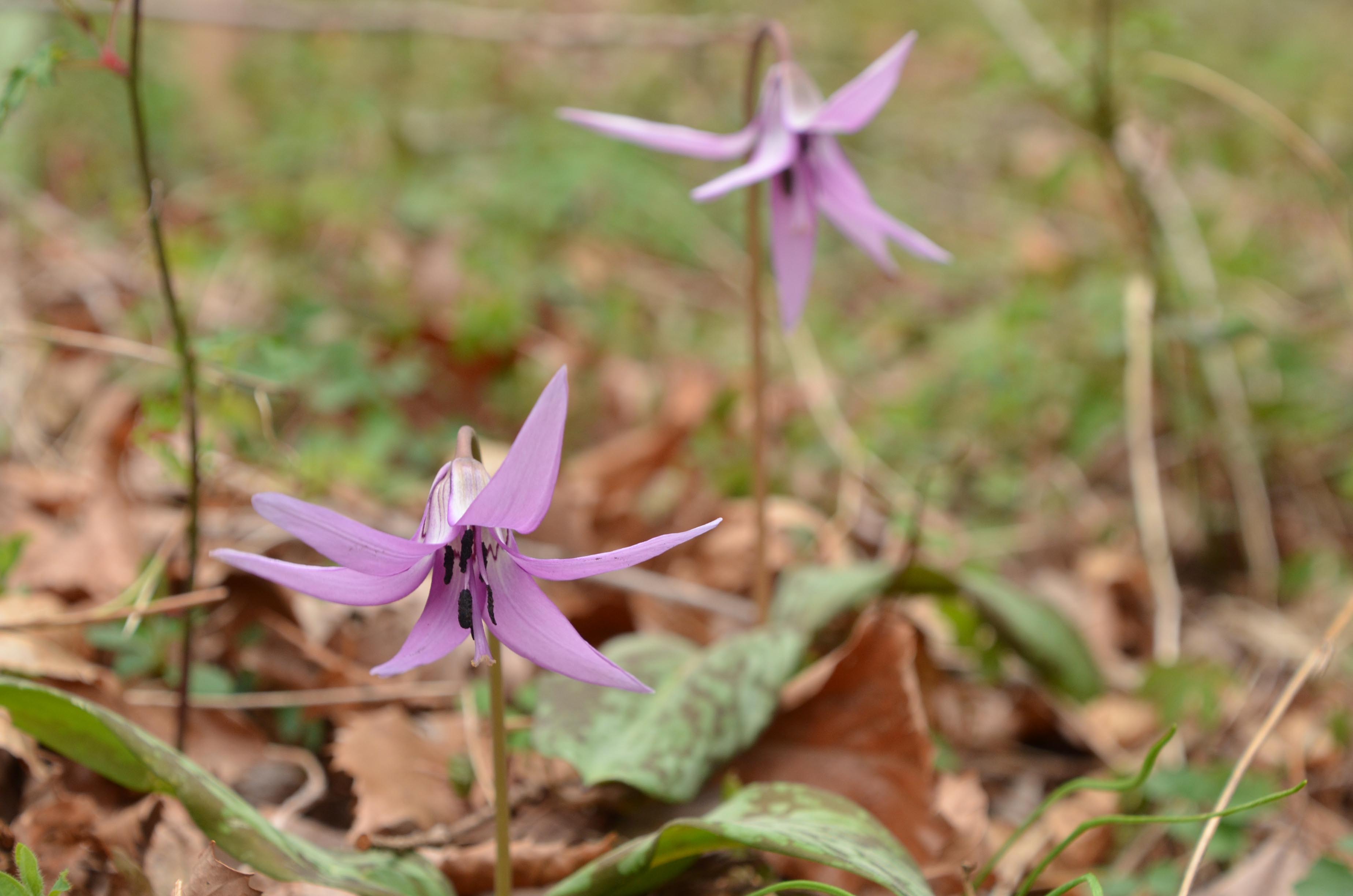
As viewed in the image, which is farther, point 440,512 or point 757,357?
point 757,357

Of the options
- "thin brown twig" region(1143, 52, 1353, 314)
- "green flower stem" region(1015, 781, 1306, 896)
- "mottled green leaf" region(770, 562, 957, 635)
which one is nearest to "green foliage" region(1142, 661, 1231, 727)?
"mottled green leaf" region(770, 562, 957, 635)

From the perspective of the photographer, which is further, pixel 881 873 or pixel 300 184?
pixel 300 184

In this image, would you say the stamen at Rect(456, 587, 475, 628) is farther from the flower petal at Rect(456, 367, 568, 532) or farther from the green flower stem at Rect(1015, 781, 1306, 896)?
the green flower stem at Rect(1015, 781, 1306, 896)

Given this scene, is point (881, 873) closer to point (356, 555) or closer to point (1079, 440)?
point (356, 555)

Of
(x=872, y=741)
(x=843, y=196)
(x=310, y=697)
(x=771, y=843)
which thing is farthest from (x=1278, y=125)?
(x=310, y=697)

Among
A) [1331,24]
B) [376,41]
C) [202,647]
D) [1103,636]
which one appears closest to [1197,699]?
[1103,636]

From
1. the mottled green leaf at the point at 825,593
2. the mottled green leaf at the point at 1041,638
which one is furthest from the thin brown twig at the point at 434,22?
the mottled green leaf at the point at 1041,638

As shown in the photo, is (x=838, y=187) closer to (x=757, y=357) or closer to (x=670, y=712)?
(x=757, y=357)
